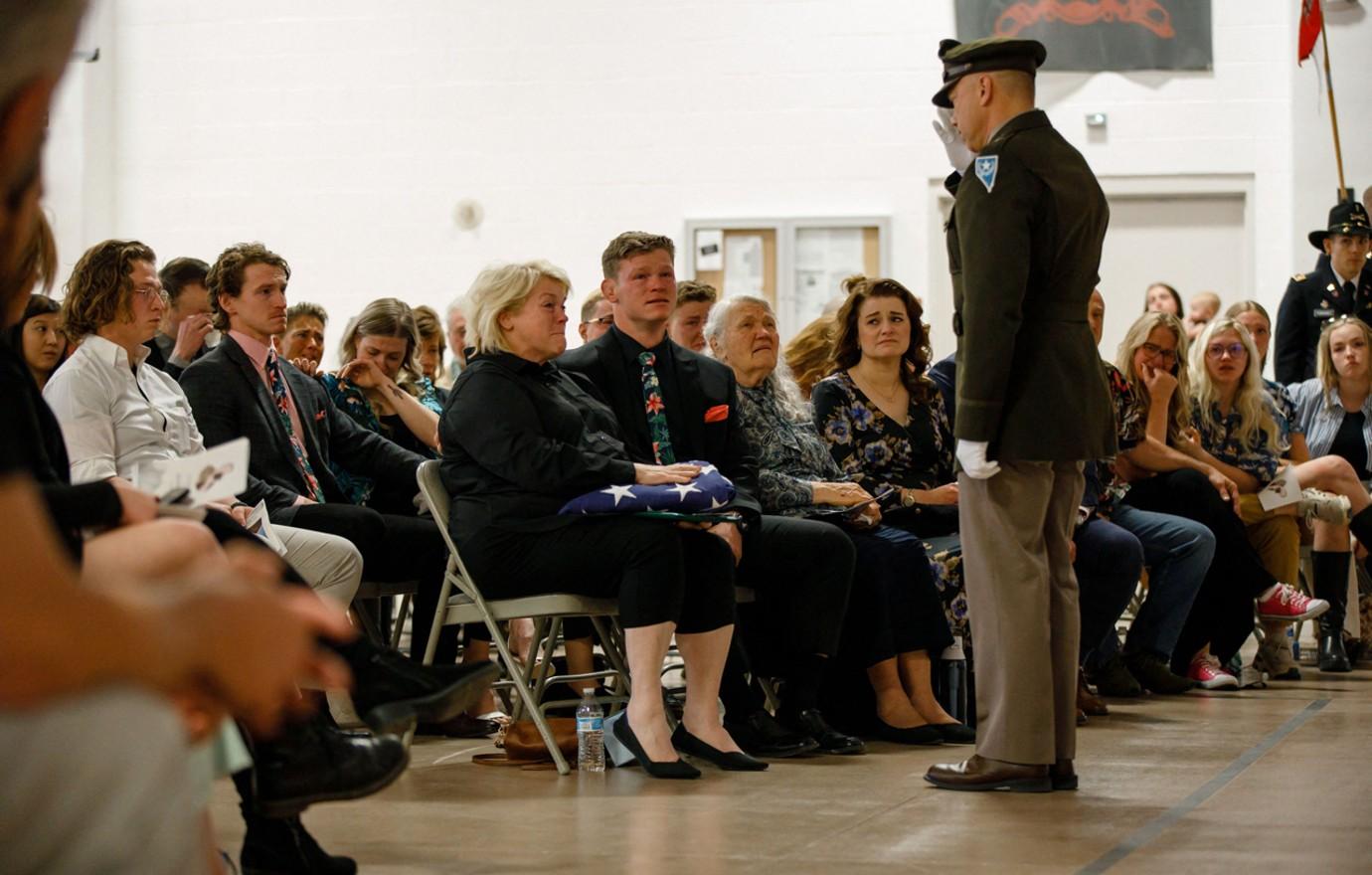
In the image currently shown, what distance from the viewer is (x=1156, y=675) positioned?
5371 mm

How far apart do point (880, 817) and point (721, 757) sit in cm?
73

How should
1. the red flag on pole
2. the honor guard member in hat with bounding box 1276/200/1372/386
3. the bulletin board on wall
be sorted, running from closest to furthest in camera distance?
the honor guard member in hat with bounding box 1276/200/1372/386 < the red flag on pole < the bulletin board on wall

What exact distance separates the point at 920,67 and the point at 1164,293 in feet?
6.58

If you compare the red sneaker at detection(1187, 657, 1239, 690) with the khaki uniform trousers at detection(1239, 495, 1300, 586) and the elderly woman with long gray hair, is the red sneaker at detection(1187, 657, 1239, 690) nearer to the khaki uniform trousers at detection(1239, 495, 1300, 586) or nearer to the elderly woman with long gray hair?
the khaki uniform trousers at detection(1239, 495, 1300, 586)

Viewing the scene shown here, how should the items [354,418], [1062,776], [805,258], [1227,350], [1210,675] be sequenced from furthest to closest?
[805,258], [1227,350], [1210,675], [354,418], [1062,776]

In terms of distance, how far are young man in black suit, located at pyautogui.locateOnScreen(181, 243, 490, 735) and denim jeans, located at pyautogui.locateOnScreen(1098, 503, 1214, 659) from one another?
223 centimetres

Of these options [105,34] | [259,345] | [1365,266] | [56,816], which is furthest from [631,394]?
[105,34]

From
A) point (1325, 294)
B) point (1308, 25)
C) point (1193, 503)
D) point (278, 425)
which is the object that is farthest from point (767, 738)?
point (1308, 25)

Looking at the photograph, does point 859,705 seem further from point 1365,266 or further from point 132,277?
point 1365,266

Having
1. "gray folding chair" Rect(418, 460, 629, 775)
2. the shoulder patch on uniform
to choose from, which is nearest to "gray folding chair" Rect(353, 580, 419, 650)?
"gray folding chair" Rect(418, 460, 629, 775)

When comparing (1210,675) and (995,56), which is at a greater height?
(995,56)

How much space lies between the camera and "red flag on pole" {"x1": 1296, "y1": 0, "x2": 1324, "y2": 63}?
8.67 meters

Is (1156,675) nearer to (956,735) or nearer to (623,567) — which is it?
(956,735)

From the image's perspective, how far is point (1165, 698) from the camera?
17.2 ft
